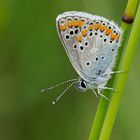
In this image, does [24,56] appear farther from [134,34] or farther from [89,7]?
[134,34]

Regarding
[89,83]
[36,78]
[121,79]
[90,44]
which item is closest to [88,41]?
[90,44]

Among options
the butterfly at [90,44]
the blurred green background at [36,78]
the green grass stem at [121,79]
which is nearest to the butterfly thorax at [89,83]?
the butterfly at [90,44]

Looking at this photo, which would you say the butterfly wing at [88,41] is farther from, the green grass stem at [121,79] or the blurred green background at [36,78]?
the blurred green background at [36,78]

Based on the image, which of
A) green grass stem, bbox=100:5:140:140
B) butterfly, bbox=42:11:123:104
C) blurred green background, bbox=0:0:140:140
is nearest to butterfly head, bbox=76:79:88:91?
butterfly, bbox=42:11:123:104

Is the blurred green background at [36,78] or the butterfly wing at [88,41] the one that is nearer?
the butterfly wing at [88,41]

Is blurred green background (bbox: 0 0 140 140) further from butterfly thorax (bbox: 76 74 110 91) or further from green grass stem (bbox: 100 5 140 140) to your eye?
green grass stem (bbox: 100 5 140 140)

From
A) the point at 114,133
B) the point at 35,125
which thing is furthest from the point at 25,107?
the point at 114,133
